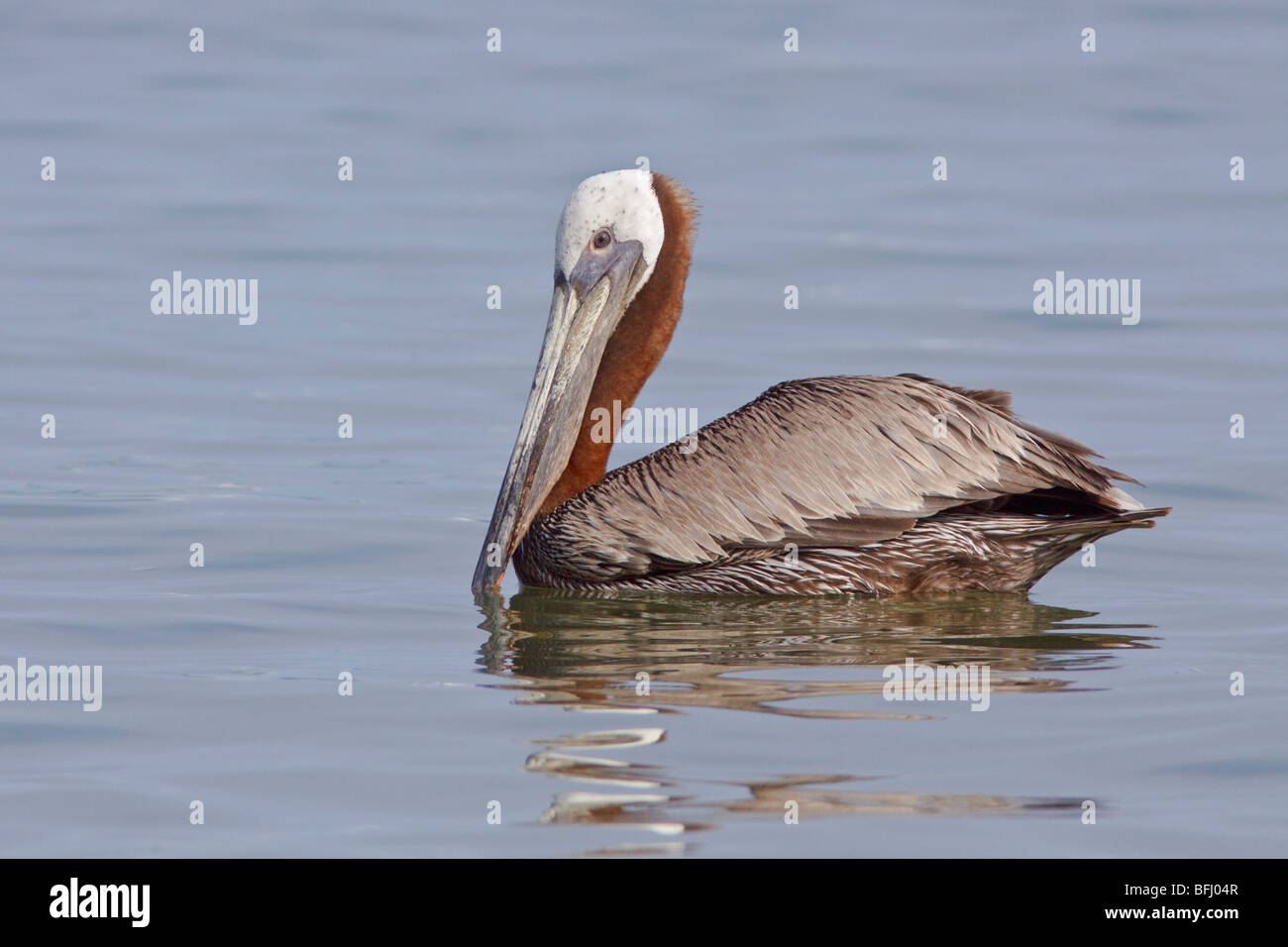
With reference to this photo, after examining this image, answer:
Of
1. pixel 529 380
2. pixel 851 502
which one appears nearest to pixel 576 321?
pixel 851 502

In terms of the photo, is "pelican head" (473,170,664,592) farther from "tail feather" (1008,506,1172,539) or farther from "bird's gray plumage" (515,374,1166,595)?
"tail feather" (1008,506,1172,539)

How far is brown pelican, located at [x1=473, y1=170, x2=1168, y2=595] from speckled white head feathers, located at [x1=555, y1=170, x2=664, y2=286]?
514 mm

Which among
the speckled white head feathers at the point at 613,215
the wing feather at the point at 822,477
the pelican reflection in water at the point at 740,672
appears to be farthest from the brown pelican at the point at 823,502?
the speckled white head feathers at the point at 613,215

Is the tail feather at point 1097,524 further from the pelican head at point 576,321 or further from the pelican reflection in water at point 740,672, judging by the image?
the pelican head at point 576,321

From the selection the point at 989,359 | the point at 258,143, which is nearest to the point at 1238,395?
the point at 989,359

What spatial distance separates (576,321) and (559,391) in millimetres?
280

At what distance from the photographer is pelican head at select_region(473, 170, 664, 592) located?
7730 millimetres

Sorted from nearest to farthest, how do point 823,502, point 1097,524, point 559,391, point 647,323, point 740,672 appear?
1. point 740,672
2. point 1097,524
3. point 823,502
4. point 559,391
5. point 647,323

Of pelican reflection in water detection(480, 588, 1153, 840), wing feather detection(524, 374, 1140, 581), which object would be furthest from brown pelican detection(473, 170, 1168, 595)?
pelican reflection in water detection(480, 588, 1153, 840)

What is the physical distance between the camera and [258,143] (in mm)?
18516

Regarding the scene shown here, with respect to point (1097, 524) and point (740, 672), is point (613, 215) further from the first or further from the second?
point (740, 672)

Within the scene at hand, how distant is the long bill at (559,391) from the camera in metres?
7.70

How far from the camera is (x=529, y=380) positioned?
37.4ft

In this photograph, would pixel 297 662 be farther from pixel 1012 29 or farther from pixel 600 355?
pixel 1012 29
